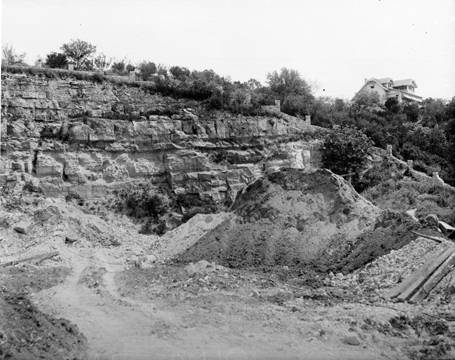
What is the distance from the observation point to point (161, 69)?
119 ft

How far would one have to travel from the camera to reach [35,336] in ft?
33.9

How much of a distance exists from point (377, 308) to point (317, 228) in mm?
6215

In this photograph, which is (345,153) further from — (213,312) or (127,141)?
(213,312)

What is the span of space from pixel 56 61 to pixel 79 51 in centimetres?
207

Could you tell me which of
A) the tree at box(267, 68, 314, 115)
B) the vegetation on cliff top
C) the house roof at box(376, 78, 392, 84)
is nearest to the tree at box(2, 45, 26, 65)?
the vegetation on cliff top

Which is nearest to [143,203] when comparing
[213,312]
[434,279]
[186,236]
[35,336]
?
[186,236]

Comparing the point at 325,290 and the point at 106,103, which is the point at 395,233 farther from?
the point at 106,103

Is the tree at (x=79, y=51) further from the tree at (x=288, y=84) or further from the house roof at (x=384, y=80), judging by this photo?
the house roof at (x=384, y=80)

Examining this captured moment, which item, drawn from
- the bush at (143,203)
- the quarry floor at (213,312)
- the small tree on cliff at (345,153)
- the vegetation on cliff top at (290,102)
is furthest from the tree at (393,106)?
the quarry floor at (213,312)

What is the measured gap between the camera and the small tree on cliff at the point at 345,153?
28969 millimetres

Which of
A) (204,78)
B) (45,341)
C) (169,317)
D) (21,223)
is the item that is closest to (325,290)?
(169,317)

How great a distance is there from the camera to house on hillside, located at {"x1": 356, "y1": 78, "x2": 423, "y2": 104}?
48062 mm

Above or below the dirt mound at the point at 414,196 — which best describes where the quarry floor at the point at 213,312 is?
below

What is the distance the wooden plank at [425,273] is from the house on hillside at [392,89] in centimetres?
3338
